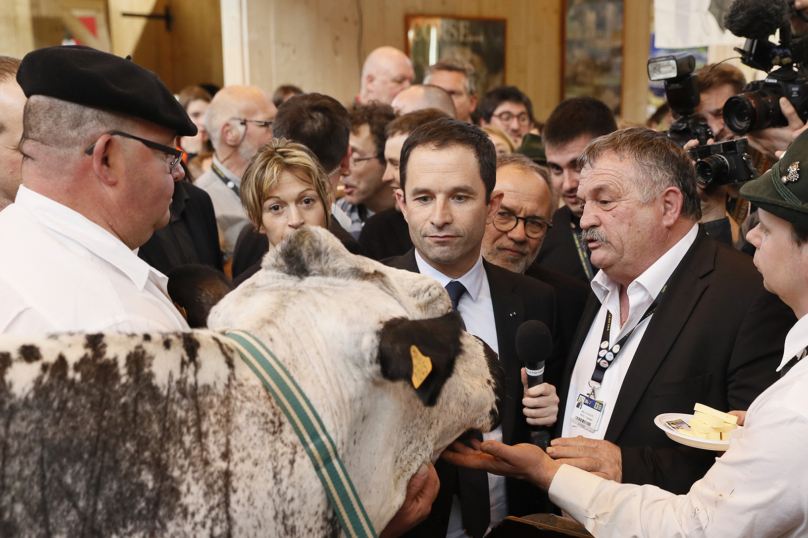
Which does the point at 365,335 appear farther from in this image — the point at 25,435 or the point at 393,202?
the point at 393,202

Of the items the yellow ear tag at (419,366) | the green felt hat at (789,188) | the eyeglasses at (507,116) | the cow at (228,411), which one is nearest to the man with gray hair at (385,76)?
the eyeglasses at (507,116)

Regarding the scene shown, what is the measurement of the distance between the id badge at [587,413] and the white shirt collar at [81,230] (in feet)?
A: 5.62

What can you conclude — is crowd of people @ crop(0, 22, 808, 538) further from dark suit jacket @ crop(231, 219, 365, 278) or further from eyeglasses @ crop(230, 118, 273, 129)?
eyeglasses @ crop(230, 118, 273, 129)

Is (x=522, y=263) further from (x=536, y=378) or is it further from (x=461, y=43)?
(x=461, y=43)

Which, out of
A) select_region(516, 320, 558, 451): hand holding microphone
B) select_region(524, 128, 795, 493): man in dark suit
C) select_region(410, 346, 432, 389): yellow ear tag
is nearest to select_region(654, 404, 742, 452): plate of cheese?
select_region(524, 128, 795, 493): man in dark suit

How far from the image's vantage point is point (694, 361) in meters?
2.54

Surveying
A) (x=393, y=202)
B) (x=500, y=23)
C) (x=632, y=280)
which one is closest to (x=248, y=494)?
(x=632, y=280)

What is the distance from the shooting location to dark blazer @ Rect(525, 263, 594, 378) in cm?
321

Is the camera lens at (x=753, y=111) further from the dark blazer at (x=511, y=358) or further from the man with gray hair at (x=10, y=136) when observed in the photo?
the man with gray hair at (x=10, y=136)

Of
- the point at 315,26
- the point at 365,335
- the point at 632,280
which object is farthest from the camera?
the point at 315,26

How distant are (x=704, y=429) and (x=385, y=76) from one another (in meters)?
6.31

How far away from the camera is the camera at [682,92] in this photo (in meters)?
3.84

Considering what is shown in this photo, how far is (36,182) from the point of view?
180 centimetres

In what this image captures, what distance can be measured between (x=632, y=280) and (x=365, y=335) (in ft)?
5.78
